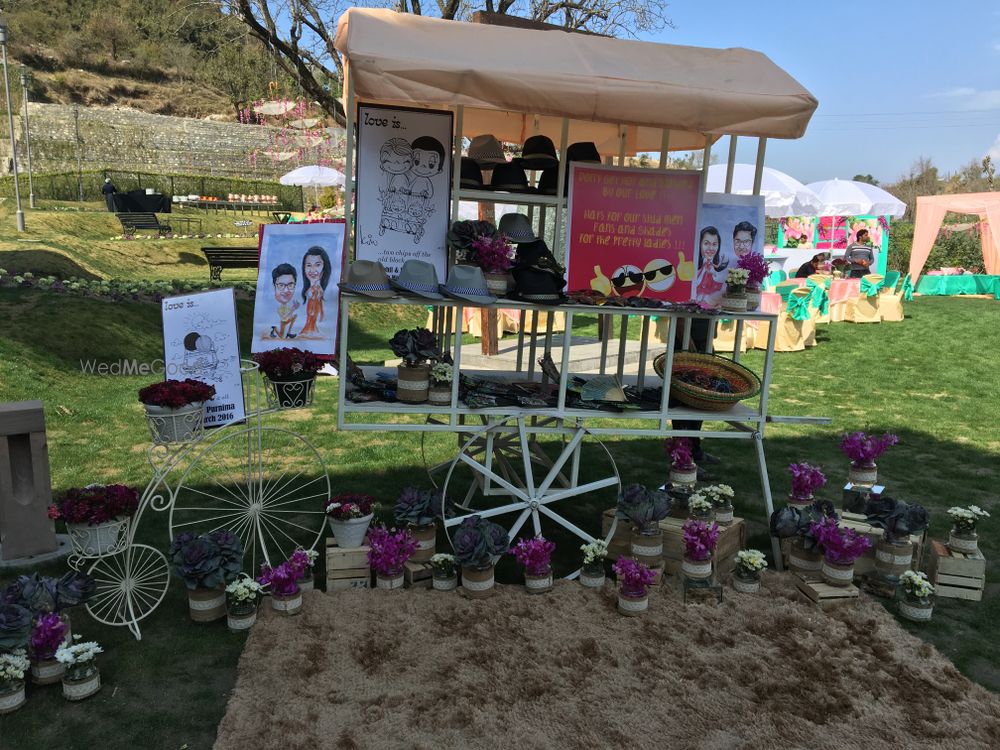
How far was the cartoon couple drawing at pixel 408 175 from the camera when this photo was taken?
164 inches

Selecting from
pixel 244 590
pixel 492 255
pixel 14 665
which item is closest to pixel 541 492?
pixel 492 255

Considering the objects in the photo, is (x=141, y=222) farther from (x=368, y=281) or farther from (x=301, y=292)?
(x=368, y=281)

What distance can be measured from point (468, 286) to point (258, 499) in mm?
1820

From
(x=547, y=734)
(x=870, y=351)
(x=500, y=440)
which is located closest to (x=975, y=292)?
(x=870, y=351)

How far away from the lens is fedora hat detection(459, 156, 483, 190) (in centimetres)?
444

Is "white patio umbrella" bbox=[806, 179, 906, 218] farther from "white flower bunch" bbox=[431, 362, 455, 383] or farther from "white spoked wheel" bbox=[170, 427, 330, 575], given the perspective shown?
"white flower bunch" bbox=[431, 362, 455, 383]

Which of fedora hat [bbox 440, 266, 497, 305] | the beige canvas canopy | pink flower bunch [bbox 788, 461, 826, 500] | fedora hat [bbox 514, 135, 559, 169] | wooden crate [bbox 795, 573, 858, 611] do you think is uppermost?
the beige canvas canopy

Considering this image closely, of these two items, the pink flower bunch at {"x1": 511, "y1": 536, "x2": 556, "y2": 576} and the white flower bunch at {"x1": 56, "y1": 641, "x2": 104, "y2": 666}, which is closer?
the white flower bunch at {"x1": 56, "y1": 641, "x2": 104, "y2": 666}

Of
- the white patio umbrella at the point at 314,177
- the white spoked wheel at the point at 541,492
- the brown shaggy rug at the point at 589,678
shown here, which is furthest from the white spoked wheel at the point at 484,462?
the white patio umbrella at the point at 314,177

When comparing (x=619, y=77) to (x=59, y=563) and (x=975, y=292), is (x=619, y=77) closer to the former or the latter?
(x=59, y=563)

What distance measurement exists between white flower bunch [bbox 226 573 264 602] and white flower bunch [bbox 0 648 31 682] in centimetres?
84

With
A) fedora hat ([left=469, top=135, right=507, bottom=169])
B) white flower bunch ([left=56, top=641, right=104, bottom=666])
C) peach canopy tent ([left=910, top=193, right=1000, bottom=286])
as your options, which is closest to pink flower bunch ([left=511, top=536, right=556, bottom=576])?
white flower bunch ([left=56, top=641, right=104, bottom=666])

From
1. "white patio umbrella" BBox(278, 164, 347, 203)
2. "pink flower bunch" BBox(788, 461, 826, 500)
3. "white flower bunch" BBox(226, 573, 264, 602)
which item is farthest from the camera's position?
"white patio umbrella" BBox(278, 164, 347, 203)

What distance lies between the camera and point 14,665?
2.89 m
